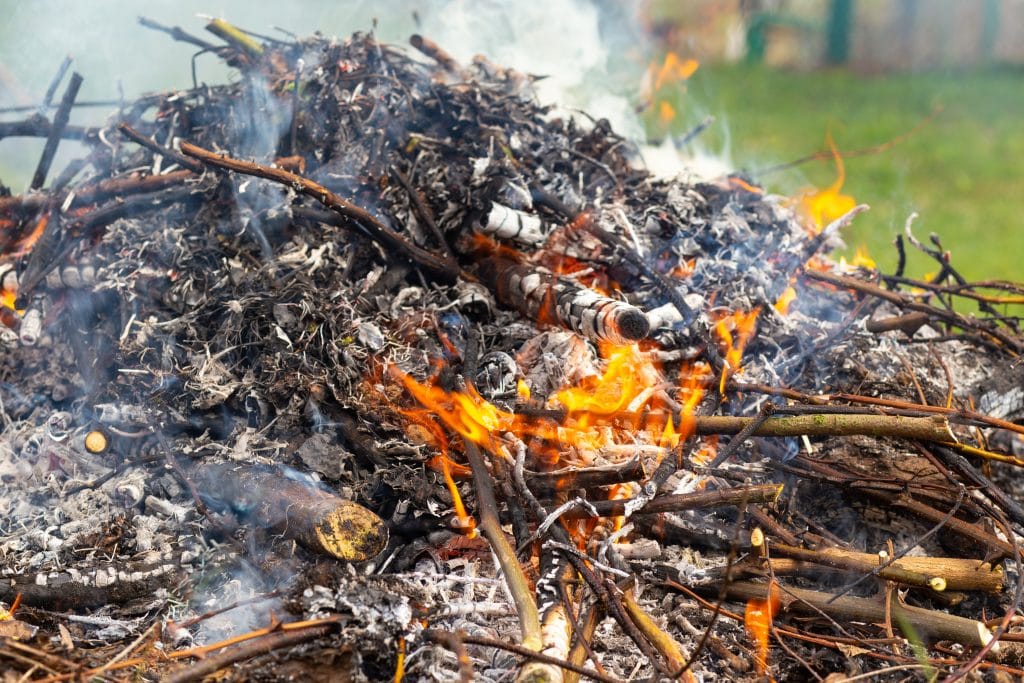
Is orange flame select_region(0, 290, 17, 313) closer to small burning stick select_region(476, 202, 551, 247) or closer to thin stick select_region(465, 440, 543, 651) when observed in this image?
small burning stick select_region(476, 202, 551, 247)

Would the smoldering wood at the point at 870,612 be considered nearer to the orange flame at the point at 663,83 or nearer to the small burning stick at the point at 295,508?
the small burning stick at the point at 295,508

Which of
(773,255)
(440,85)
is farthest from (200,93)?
(773,255)

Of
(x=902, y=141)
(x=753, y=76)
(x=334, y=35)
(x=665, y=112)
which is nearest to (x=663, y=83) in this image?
(x=665, y=112)

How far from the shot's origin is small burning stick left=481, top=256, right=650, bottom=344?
10.8 ft

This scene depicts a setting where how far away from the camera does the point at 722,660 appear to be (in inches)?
112

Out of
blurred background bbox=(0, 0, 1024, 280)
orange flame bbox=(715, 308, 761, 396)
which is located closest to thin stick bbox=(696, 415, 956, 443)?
orange flame bbox=(715, 308, 761, 396)

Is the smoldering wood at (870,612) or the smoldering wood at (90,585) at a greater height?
the smoldering wood at (870,612)

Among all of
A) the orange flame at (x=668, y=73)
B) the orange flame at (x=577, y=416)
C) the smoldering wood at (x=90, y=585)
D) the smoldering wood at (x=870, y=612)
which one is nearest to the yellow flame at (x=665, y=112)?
the orange flame at (x=668, y=73)

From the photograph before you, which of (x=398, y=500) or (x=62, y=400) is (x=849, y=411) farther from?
(x=62, y=400)

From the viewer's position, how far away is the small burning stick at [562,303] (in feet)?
10.8

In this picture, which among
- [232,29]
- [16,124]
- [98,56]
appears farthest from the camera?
[98,56]

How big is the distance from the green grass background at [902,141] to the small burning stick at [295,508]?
219 inches

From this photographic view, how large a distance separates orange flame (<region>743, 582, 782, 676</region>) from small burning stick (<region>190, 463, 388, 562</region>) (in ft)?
4.29

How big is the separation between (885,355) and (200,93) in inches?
156
